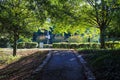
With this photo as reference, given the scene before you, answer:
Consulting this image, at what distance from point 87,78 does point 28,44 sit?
34855 millimetres

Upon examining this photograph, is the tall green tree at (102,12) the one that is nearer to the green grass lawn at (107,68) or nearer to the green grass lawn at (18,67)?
the green grass lawn at (18,67)

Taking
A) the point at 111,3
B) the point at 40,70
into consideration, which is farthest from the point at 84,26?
the point at 40,70

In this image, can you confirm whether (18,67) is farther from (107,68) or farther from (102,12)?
(102,12)

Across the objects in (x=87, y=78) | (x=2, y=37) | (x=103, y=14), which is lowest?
(x=87, y=78)

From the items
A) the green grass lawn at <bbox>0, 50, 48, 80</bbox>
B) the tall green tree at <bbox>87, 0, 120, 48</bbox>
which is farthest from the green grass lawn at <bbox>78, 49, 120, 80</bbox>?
the tall green tree at <bbox>87, 0, 120, 48</bbox>

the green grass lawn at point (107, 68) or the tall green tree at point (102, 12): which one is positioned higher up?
the tall green tree at point (102, 12)

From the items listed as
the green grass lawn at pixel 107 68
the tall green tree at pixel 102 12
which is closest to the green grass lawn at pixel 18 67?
the green grass lawn at pixel 107 68

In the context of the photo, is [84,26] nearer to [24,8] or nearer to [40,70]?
[24,8]

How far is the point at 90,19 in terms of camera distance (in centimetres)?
2961

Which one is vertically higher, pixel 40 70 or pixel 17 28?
pixel 17 28

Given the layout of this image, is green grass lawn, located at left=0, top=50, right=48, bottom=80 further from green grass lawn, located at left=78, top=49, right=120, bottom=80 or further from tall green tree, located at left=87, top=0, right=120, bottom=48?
tall green tree, located at left=87, top=0, right=120, bottom=48

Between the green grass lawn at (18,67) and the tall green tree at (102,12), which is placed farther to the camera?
the tall green tree at (102,12)

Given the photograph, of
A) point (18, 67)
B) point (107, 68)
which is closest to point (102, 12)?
point (18, 67)

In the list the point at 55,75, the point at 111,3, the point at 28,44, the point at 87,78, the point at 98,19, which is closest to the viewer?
the point at 87,78
